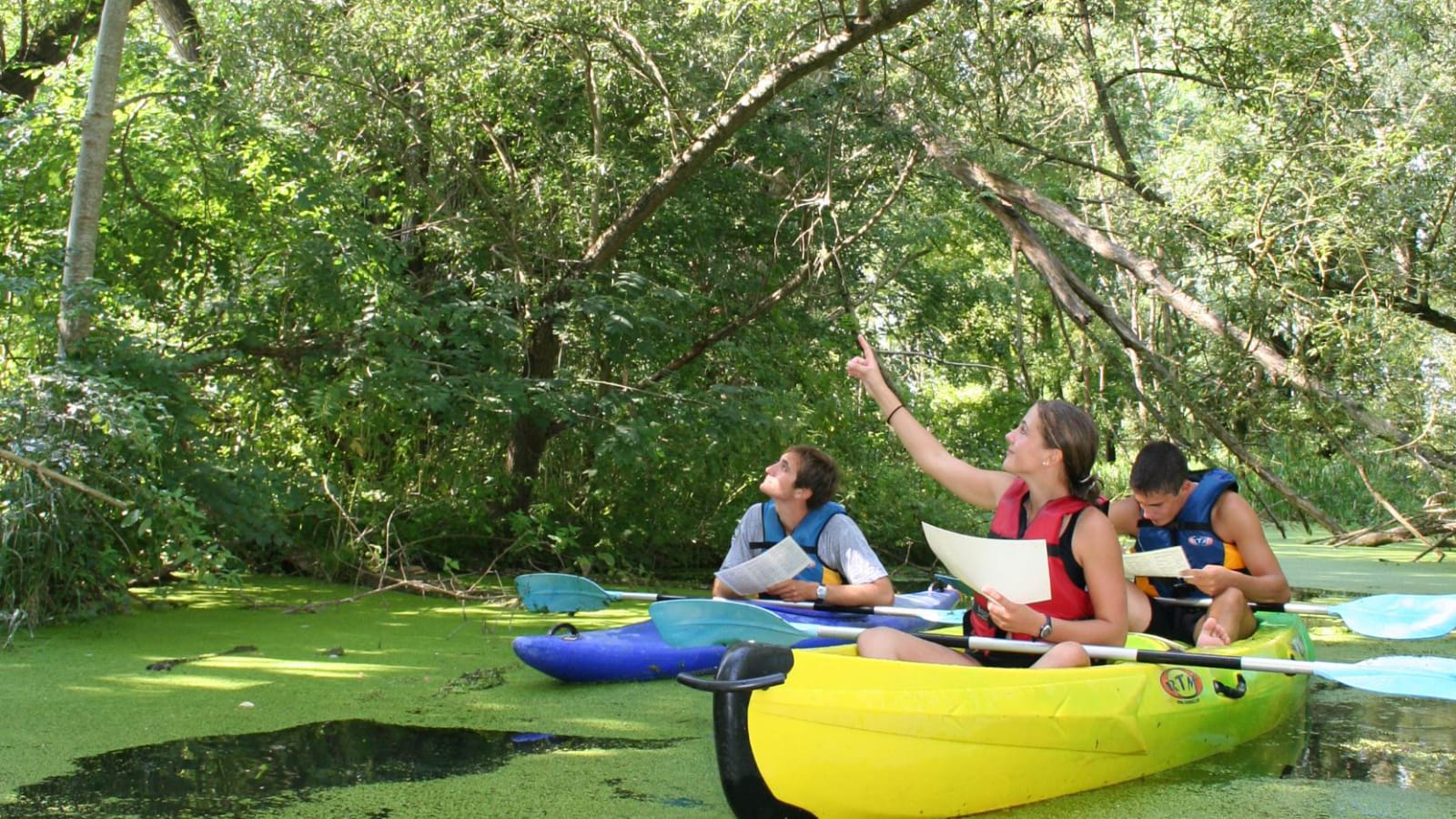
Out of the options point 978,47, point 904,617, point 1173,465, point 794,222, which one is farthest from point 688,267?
point 1173,465

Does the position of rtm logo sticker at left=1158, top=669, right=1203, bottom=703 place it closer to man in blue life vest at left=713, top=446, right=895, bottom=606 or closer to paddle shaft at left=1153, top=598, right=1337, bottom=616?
paddle shaft at left=1153, top=598, right=1337, bottom=616

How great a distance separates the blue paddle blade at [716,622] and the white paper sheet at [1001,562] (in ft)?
1.56

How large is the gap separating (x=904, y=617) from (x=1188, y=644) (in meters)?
1.17

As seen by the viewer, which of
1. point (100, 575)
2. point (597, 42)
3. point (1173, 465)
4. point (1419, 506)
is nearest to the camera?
point (1173, 465)

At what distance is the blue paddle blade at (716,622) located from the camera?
136 inches

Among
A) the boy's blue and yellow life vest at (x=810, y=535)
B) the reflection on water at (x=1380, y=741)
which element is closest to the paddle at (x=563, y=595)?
the boy's blue and yellow life vest at (x=810, y=535)

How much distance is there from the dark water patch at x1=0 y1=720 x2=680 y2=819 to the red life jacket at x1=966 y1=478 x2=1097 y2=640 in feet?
4.01

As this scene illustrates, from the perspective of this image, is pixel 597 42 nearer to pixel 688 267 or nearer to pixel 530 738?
pixel 688 267

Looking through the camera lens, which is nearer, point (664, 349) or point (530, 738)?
point (530, 738)

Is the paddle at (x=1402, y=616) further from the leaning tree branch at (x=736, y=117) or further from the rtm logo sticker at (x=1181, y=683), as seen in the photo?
the leaning tree branch at (x=736, y=117)

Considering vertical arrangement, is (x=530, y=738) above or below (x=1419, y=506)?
below

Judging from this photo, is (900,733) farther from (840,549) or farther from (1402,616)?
(1402,616)

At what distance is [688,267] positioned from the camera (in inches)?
341

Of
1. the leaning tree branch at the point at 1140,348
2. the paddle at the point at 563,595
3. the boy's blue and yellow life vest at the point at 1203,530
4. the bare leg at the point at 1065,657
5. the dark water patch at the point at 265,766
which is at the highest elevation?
the leaning tree branch at the point at 1140,348
